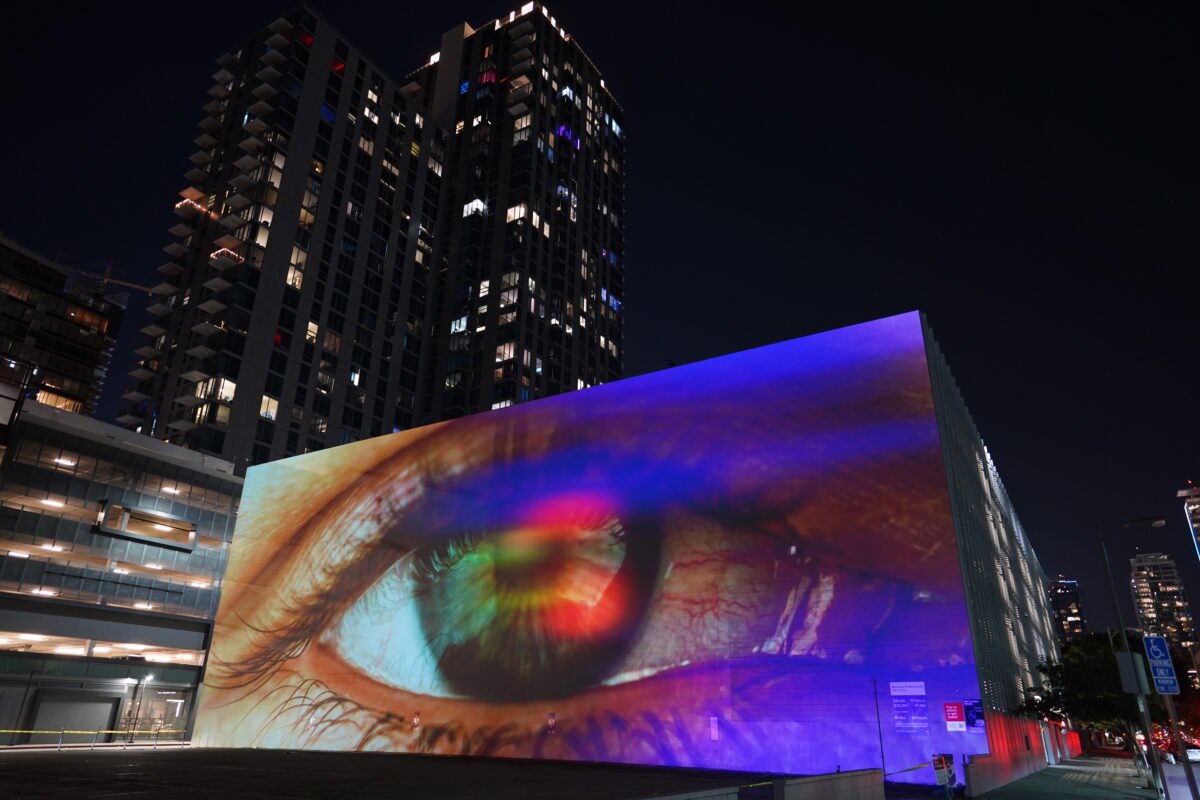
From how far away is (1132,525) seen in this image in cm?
2503

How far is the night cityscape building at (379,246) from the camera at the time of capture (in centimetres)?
7894

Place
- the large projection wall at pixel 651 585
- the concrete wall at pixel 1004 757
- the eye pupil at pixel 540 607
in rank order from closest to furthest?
the concrete wall at pixel 1004 757
the large projection wall at pixel 651 585
the eye pupil at pixel 540 607

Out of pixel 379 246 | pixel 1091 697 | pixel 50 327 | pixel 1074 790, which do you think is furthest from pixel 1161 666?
pixel 50 327

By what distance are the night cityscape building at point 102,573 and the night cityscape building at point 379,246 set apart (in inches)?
507

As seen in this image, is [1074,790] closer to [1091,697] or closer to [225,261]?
[1091,697]

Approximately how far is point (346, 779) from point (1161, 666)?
75.7ft

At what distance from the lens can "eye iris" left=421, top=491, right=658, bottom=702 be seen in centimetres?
3587

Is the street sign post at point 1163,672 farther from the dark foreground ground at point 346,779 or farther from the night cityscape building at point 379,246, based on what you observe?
the night cityscape building at point 379,246

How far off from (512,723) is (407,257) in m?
74.6

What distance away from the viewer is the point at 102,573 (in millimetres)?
54844

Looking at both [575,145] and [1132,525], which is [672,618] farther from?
[575,145]

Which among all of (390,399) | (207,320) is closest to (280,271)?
(207,320)

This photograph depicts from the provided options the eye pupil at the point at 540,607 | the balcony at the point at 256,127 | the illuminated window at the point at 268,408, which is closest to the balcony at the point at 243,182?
the balcony at the point at 256,127

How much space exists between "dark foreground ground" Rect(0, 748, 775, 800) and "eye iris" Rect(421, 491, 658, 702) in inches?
161
